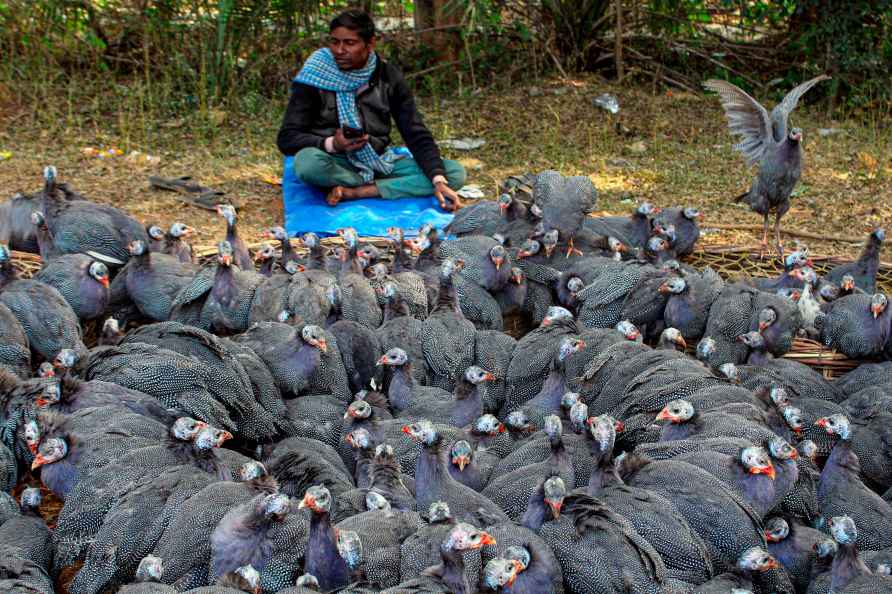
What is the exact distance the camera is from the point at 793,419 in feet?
14.0

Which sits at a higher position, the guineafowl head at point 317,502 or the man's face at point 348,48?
the man's face at point 348,48

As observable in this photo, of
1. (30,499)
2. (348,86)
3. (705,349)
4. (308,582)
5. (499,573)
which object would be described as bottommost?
(30,499)

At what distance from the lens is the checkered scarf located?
7.42 metres

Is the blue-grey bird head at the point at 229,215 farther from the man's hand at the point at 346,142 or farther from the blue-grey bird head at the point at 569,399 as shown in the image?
the blue-grey bird head at the point at 569,399

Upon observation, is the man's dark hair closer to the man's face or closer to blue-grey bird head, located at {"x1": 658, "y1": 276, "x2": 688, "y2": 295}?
the man's face

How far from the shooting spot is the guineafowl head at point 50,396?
13.4 feet

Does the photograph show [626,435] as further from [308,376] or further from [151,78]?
[151,78]

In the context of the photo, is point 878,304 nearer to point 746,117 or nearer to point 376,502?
point 746,117

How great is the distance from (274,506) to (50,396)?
1.27 meters

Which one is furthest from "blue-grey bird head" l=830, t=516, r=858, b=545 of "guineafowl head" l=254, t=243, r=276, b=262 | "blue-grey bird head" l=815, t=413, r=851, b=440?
"guineafowl head" l=254, t=243, r=276, b=262

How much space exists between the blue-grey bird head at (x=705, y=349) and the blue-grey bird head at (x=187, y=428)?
2492mm

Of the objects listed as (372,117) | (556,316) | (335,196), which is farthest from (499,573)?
(372,117)

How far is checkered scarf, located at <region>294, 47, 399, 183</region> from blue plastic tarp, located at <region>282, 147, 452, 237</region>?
0.89 feet

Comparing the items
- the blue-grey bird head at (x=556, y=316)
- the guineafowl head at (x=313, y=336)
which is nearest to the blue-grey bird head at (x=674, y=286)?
the blue-grey bird head at (x=556, y=316)
